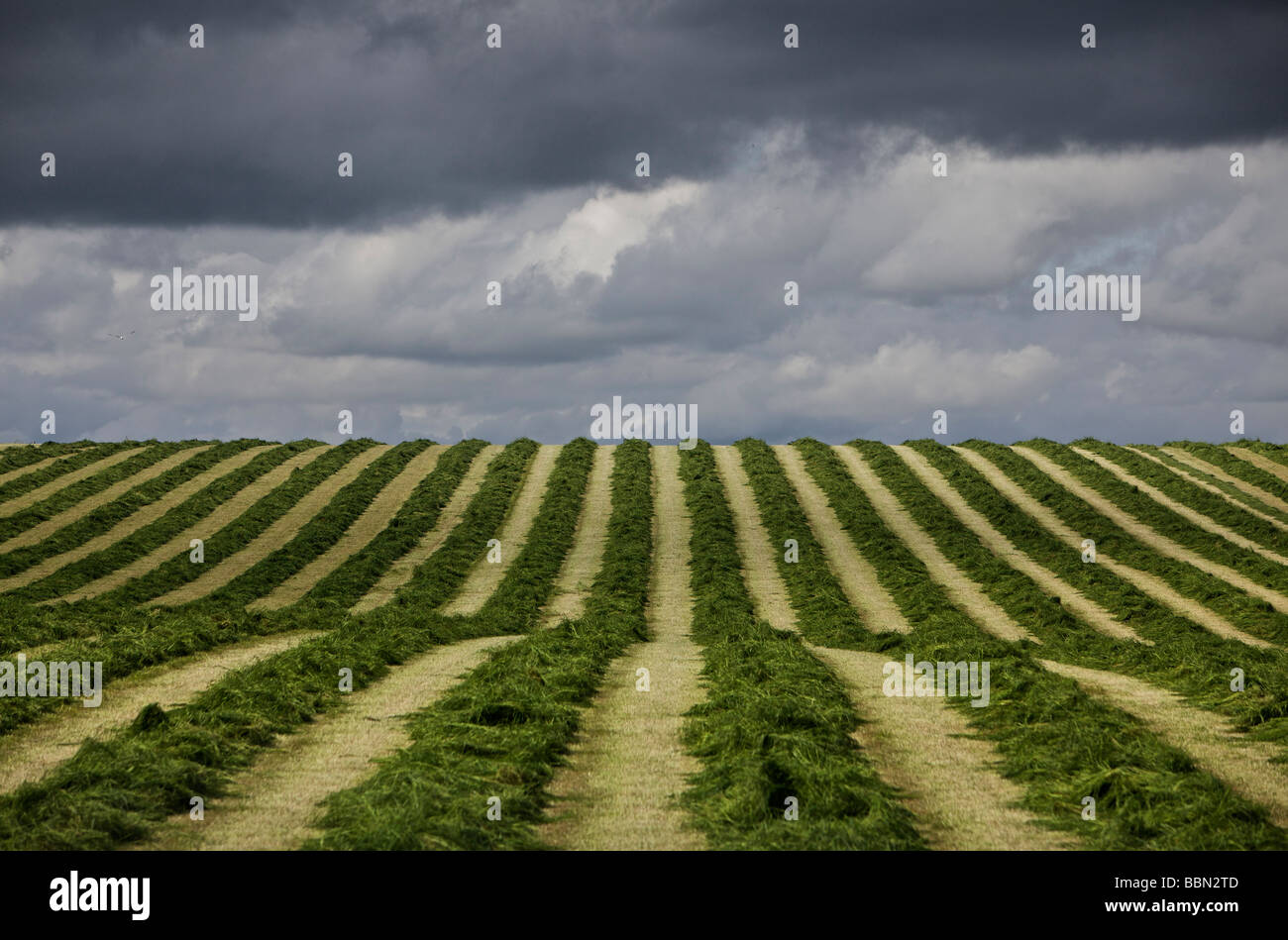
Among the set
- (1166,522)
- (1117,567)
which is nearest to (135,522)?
(1117,567)

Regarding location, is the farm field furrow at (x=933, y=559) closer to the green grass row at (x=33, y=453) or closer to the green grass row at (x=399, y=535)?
the green grass row at (x=399, y=535)

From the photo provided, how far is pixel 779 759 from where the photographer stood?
44.8ft

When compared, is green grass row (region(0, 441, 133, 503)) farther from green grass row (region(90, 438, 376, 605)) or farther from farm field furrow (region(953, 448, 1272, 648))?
farm field furrow (region(953, 448, 1272, 648))

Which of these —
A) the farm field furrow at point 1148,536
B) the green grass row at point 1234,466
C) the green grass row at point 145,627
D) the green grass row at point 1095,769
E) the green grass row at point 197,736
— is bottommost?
the green grass row at point 1095,769

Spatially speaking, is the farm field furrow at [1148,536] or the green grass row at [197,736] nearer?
the green grass row at [197,736]

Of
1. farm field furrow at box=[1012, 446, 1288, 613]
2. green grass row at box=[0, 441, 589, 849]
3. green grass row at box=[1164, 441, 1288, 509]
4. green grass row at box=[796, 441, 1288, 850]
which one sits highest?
green grass row at box=[1164, 441, 1288, 509]

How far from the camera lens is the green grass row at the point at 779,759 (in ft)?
36.9

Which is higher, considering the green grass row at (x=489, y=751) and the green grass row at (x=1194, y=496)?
the green grass row at (x=1194, y=496)

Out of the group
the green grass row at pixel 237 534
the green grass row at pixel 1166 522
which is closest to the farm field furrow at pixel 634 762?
the green grass row at pixel 237 534

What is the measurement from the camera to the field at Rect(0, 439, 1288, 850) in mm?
12156

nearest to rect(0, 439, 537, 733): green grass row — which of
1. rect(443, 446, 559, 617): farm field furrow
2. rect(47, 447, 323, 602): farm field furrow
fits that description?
rect(443, 446, 559, 617): farm field furrow

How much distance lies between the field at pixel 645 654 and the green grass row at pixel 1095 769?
0.06 meters

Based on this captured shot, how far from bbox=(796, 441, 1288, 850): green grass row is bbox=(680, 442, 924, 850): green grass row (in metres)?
2.02

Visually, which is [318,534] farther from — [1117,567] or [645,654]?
[1117,567]
